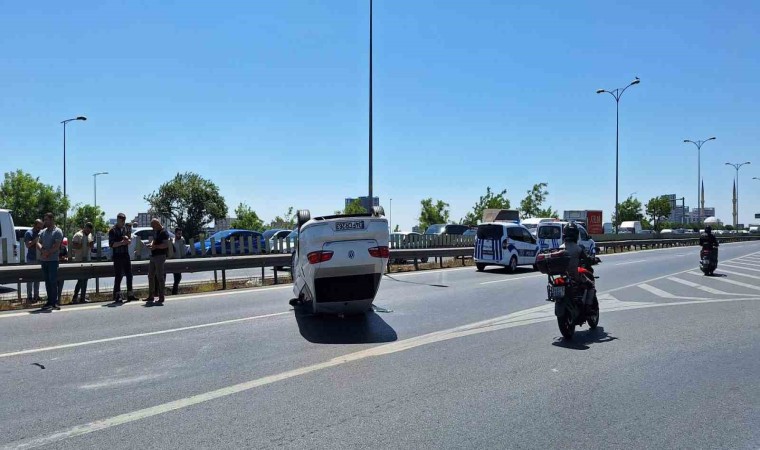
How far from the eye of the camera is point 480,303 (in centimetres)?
1317

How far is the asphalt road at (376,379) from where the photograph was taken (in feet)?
16.2

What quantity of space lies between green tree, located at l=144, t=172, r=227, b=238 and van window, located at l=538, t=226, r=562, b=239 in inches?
1379

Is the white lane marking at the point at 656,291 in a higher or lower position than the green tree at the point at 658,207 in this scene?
lower

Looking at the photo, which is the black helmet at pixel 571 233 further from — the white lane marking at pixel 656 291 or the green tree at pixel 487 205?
the green tree at pixel 487 205

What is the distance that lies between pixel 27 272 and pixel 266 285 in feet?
20.2

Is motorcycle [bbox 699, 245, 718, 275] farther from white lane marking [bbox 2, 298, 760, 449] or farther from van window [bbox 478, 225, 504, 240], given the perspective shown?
white lane marking [bbox 2, 298, 760, 449]

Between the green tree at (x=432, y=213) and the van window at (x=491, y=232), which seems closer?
the van window at (x=491, y=232)

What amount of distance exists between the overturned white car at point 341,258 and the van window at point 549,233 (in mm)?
19696

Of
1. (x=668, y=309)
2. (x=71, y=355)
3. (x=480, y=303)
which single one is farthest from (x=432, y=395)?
(x=668, y=309)

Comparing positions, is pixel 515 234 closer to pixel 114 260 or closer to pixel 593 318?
pixel 593 318

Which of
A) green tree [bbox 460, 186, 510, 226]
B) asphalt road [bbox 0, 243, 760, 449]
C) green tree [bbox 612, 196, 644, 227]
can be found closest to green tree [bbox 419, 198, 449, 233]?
green tree [bbox 460, 186, 510, 226]

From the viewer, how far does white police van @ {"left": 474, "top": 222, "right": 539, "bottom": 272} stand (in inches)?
893

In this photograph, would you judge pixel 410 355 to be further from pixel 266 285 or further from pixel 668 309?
pixel 266 285

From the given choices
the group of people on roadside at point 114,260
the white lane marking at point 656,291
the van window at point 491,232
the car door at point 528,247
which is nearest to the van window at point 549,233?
the car door at point 528,247
